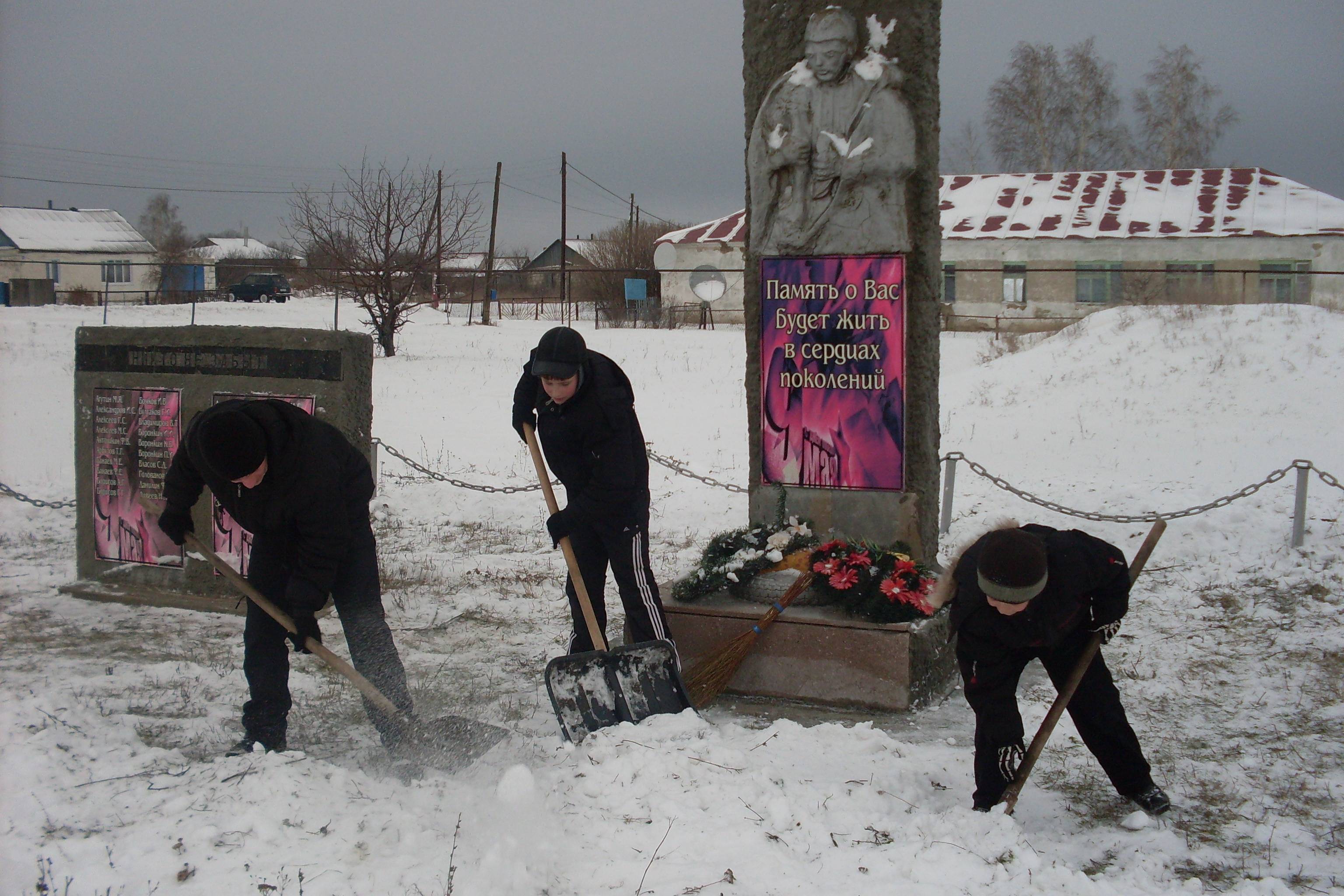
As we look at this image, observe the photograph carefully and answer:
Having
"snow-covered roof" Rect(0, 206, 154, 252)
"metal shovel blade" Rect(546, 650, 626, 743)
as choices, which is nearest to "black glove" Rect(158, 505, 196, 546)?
"metal shovel blade" Rect(546, 650, 626, 743)

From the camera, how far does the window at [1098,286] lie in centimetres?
2377

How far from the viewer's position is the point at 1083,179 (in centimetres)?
2697

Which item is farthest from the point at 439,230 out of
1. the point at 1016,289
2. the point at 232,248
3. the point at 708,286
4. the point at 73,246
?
the point at 232,248

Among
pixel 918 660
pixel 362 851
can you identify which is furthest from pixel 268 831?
pixel 918 660

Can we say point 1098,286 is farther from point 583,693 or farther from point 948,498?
point 583,693

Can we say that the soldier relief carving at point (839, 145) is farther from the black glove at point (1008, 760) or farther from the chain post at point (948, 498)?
the chain post at point (948, 498)

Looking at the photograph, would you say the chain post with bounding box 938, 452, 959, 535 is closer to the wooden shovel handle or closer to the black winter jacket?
the black winter jacket

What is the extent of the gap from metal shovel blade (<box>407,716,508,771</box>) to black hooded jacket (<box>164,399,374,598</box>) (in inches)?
26.2

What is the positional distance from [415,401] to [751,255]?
906 centimetres

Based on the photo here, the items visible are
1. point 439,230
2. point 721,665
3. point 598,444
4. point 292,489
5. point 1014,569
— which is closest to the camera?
point 1014,569

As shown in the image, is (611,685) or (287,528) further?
(611,685)

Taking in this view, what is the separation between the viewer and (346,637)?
3.95 metres

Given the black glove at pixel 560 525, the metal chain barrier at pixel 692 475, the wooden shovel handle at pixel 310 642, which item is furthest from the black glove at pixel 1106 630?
the metal chain barrier at pixel 692 475

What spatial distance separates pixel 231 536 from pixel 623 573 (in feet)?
9.58
